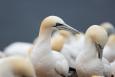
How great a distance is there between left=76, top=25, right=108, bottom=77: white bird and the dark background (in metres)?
6.17

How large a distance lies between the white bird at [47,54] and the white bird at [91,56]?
178 millimetres

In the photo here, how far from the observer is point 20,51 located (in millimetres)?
7438

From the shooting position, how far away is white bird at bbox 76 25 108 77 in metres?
5.52

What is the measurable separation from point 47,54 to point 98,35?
53 centimetres

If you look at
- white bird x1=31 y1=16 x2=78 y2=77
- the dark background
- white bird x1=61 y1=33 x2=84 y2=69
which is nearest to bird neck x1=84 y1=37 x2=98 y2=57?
white bird x1=31 y1=16 x2=78 y2=77

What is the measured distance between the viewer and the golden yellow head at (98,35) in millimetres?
5444

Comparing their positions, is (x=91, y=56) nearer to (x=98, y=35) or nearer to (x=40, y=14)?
(x=98, y=35)

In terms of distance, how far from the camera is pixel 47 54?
219 inches

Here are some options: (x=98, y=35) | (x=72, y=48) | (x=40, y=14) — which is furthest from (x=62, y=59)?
(x=40, y=14)

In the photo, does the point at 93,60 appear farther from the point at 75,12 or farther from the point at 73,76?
the point at 75,12

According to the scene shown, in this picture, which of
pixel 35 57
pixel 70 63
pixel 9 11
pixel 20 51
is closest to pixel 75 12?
pixel 9 11

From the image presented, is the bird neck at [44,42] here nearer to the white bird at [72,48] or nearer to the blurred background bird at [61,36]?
the blurred background bird at [61,36]

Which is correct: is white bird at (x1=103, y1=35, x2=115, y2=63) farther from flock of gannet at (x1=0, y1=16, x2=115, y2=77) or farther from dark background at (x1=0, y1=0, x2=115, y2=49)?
dark background at (x1=0, y1=0, x2=115, y2=49)

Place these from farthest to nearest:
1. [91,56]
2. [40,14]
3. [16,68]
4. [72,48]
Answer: [40,14]
[72,48]
[91,56]
[16,68]
